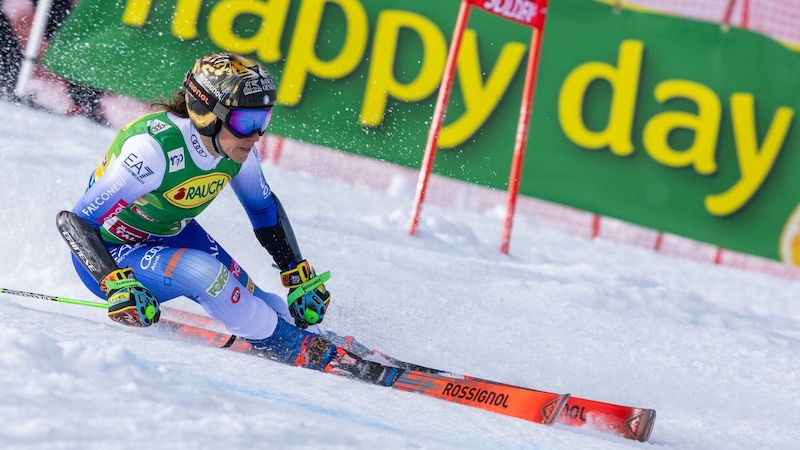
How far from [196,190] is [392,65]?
600 centimetres

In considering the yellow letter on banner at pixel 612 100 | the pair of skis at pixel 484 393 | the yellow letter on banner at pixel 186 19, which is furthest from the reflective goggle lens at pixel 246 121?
the yellow letter on banner at pixel 612 100

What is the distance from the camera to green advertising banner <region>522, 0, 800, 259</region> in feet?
32.8

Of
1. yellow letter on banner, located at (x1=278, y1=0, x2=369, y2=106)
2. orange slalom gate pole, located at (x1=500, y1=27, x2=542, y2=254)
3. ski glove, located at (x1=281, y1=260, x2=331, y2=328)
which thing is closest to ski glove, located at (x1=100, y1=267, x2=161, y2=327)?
ski glove, located at (x1=281, y1=260, x2=331, y2=328)

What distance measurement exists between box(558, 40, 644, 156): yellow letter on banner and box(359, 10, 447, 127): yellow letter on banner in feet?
4.43

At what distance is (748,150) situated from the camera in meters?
10.2

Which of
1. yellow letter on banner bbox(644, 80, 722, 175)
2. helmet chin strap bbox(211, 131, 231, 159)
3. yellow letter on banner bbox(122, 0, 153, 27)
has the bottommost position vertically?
helmet chin strap bbox(211, 131, 231, 159)

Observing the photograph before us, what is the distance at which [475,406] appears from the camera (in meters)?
3.74

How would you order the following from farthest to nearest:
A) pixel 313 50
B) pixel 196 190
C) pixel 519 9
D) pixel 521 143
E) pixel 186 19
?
pixel 313 50 → pixel 186 19 → pixel 521 143 → pixel 519 9 → pixel 196 190

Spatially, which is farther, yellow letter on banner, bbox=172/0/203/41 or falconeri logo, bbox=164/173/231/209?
yellow letter on banner, bbox=172/0/203/41

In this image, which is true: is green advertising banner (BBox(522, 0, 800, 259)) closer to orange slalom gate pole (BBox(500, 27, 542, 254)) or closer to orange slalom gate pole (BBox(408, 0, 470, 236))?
orange slalom gate pole (BBox(500, 27, 542, 254))

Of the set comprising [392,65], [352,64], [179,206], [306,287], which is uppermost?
[392,65]

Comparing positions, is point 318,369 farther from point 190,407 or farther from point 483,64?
point 483,64

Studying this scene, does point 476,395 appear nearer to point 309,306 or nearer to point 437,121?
point 309,306

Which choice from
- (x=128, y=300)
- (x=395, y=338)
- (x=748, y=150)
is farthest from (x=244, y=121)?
(x=748, y=150)
